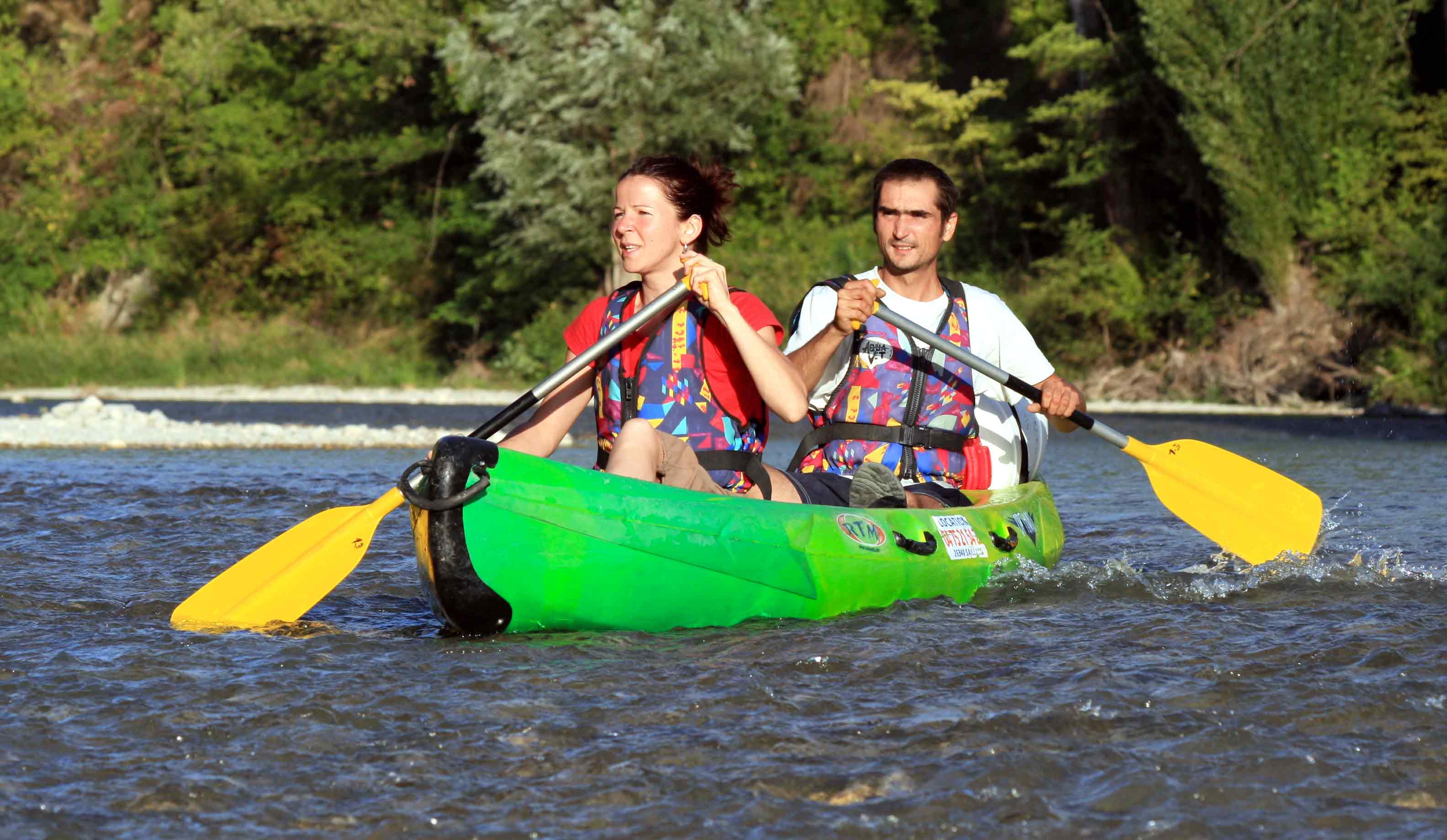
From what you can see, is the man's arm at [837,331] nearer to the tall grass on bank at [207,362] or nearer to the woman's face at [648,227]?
the woman's face at [648,227]

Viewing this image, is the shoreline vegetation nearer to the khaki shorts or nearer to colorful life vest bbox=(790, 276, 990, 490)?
colorful life vest bbox=(790, 276, 990, 490)

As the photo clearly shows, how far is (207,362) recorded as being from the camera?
70.1 feet

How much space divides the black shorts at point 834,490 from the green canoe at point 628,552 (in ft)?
0.61

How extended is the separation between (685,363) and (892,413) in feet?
2.67

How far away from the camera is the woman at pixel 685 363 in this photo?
3846 millimetres

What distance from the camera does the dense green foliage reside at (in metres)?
16.3

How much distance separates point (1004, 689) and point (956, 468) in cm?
141

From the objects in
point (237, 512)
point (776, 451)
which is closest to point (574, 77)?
point (776, 451)

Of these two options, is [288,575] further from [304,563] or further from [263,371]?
[263,371]

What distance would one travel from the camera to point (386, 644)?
12.7 feet

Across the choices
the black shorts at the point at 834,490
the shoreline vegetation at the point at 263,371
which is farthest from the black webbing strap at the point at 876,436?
the shoreline vegetation at the point at 263,371

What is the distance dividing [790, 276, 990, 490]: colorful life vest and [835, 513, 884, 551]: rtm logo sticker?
414 mm

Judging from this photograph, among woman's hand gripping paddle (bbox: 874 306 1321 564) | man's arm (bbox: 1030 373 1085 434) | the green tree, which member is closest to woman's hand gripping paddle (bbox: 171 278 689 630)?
man's arm (bbox: 1030 373 1085 434)

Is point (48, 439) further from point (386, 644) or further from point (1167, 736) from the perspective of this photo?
point (1167, 736)
